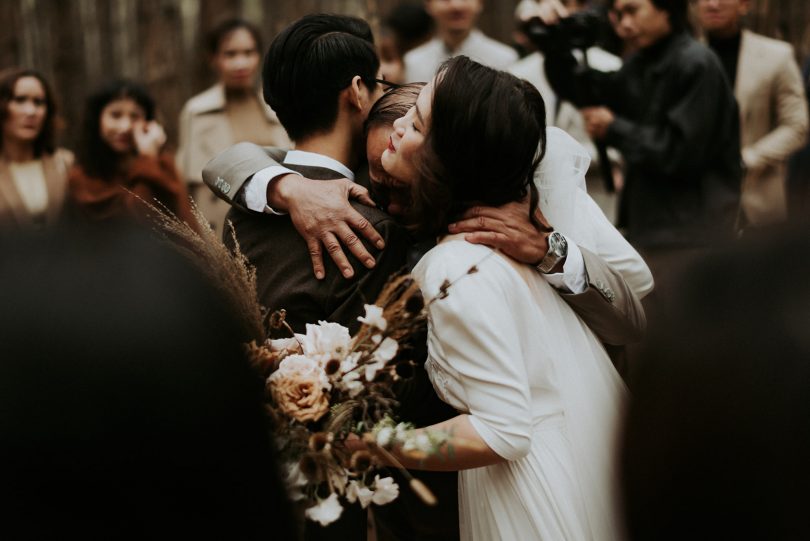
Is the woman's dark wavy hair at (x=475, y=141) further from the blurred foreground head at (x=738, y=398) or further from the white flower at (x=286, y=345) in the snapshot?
the blurred foreground head at (x=738, y=398)

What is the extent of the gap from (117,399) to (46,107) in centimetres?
629

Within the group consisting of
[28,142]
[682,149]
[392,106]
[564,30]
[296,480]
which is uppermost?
[392,106]

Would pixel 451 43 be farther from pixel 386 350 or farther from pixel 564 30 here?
pixel 386 350

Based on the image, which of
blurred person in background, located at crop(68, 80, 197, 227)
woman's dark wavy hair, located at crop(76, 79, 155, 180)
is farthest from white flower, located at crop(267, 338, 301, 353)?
woman's dark wavy hair, located at crop(76, 79, 155, 180)

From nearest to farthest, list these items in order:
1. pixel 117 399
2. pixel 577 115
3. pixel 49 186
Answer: pixel 117 399
pixel 577 115
pixel 49 186

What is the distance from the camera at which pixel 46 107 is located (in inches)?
277

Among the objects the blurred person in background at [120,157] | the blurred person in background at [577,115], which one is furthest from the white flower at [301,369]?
the blurred person in background at [577,115]

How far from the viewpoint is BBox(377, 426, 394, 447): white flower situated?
2.22 m

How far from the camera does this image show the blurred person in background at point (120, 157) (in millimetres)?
5867

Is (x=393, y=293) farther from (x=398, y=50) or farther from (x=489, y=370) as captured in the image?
(x=398, y=50)

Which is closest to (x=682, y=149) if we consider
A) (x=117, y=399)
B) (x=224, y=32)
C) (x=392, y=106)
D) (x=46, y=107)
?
(x=392, y=106)

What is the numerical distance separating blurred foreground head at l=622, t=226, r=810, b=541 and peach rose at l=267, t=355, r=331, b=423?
1.16 meters

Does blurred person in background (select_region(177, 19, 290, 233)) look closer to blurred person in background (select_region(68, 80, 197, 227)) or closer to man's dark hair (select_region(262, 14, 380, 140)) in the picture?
blurred person in background (select_region(68, 80, 197, 227))

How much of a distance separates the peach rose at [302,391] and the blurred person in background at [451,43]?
4.78 metres
